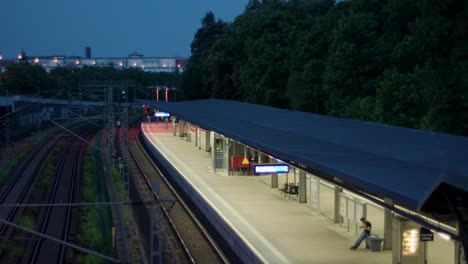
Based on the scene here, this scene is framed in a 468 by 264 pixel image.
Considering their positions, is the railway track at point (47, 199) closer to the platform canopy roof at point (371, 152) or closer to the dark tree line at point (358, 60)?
the platform canopy roof at point (371, 152)

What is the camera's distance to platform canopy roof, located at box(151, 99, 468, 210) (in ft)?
29.7

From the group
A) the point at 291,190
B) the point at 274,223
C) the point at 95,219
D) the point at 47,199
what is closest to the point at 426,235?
the point at 274,223

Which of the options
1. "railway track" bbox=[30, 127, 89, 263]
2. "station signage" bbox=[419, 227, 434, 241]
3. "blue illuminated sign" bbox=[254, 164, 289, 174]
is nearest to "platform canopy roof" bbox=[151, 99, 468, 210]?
"blue illuminated sign" bbox=[254, 164, 289, 174]

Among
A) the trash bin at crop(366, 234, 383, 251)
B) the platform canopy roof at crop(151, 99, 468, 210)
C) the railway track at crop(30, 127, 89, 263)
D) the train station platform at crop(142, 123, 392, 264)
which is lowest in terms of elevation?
the railway track at crop(30, 127, 89, 263)

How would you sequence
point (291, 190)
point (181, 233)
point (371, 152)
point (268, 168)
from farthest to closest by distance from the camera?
point (291, 190)
point (268, 168)
point (181, 233)
point (371, 152)

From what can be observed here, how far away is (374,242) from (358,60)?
15.8 meters

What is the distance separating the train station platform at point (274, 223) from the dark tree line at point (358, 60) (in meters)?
5.39

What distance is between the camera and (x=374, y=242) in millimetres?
14516

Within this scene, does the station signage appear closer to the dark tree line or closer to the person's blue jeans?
the person's blue jeans

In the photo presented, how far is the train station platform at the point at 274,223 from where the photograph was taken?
14145mm

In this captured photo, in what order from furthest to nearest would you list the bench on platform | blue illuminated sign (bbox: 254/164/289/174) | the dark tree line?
the bench on platform, blue illuminated sign (bbox: 254/164/289/174), the dark tree line

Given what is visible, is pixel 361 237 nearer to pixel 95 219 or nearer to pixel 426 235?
pixel 426 235

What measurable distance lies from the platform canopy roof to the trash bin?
1.96 meters

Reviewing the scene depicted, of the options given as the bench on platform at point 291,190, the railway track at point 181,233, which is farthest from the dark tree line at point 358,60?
the railway track at point 181,233
